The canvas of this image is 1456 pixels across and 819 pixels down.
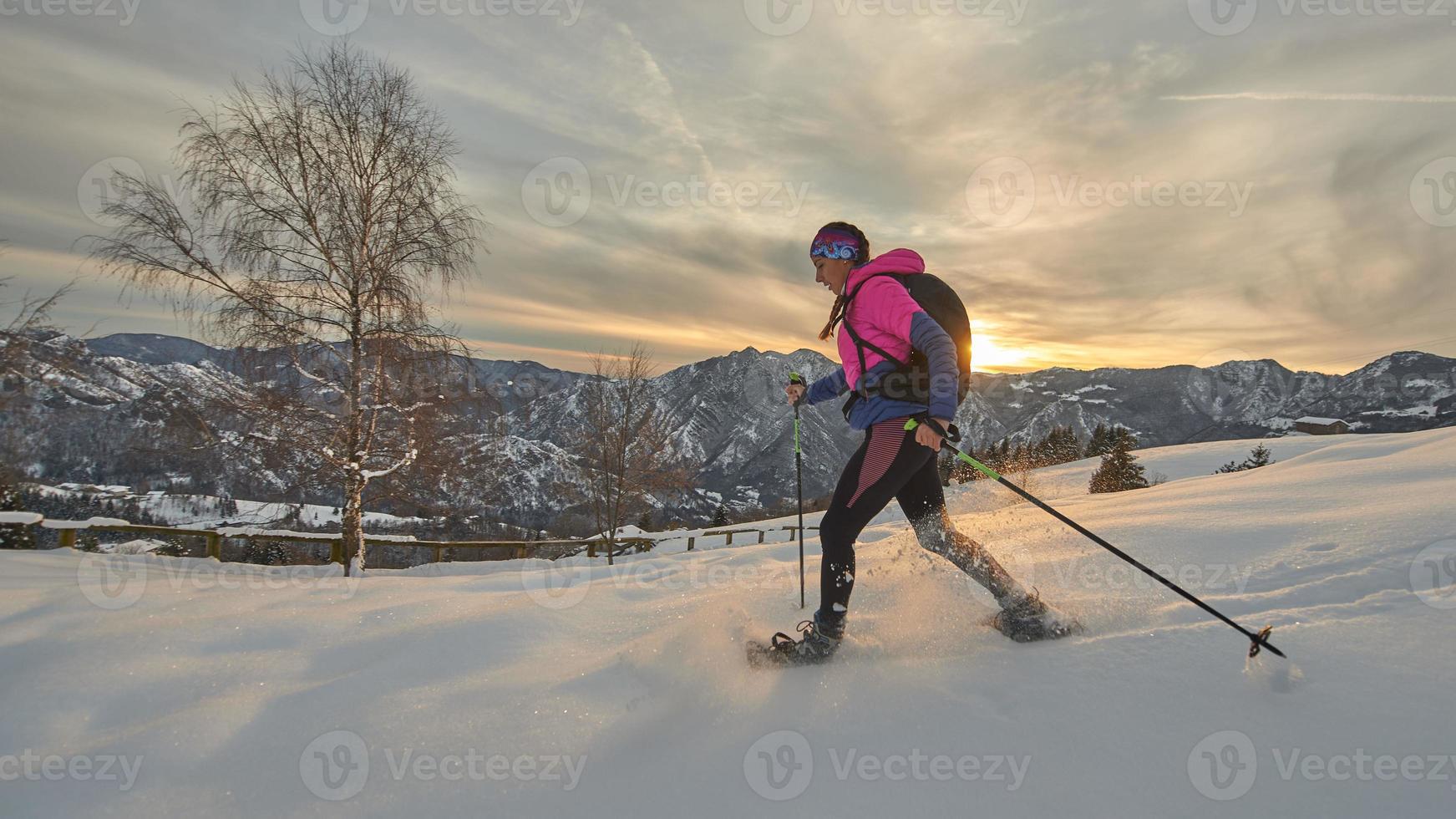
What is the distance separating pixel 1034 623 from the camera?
2580 mm

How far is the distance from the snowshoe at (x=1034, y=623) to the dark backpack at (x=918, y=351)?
3.30 feet

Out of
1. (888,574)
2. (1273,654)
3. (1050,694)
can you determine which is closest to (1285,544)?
(1273,654)

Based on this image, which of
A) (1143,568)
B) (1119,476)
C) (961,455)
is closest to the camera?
(1143,568)

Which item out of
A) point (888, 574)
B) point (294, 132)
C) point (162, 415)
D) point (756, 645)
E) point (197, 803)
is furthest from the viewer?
point (294, 132)

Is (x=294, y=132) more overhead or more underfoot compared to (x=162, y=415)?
more overhead

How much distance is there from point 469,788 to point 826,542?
5.60 feet

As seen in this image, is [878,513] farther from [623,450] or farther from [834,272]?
[623,450]

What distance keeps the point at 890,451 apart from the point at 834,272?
40.6 inches

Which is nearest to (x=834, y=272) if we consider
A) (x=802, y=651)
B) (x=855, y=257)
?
(x=855, y=257)

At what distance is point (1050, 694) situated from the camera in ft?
6.77

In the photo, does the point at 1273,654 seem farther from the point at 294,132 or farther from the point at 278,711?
the point at 294,132

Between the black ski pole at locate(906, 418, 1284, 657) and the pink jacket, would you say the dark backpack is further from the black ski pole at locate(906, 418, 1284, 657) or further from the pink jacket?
the black ski pole at locate(906, 418, 1284, 657)

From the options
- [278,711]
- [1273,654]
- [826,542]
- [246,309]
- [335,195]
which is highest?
[335,195]

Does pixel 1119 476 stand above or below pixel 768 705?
below
